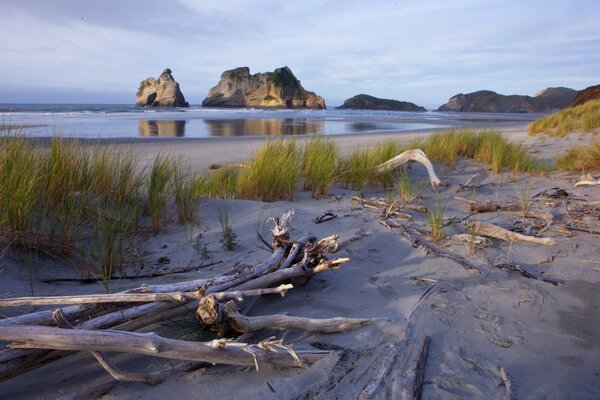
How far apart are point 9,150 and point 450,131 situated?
26.4ft

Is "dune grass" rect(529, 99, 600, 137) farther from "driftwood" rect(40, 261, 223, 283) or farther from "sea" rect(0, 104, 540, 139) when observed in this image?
"driftwood" rect(40, 261, 223, 283)

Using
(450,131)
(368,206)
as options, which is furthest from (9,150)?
(450,131)

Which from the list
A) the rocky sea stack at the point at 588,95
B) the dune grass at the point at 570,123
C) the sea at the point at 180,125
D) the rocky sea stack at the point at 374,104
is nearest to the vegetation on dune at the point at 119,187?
the sea at the point at 180,125

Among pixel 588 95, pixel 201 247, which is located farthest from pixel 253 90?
pixel 201 247

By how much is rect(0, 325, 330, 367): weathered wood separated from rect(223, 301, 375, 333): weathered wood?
0.72 ft

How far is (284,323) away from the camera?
2.15 meters

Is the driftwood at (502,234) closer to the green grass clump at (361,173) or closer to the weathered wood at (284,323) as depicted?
the weathered wood at (284,323)

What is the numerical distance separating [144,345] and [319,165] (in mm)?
3909

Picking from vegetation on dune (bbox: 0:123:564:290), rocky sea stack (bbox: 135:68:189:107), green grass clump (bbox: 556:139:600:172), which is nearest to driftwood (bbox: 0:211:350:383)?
vegetation on dune (bbox: 0:123:564:290)

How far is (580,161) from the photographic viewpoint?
21.3ft

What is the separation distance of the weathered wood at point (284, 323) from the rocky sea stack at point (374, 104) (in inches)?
2682

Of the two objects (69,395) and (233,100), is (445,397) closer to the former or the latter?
(69,395)

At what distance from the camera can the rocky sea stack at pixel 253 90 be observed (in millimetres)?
57250

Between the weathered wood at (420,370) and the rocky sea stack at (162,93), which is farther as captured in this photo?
the rocky sea stack at (162,93)
